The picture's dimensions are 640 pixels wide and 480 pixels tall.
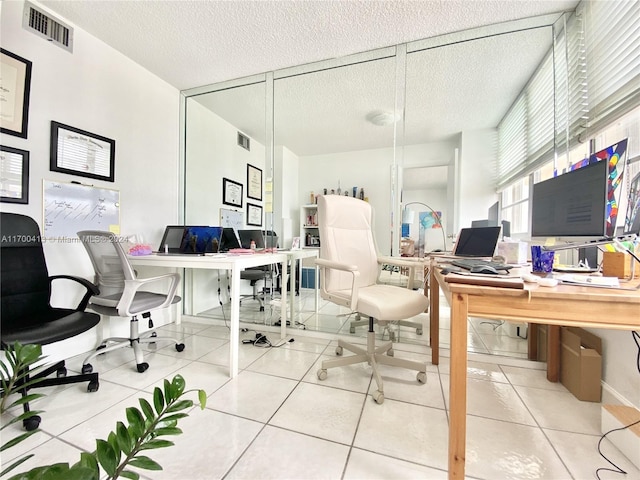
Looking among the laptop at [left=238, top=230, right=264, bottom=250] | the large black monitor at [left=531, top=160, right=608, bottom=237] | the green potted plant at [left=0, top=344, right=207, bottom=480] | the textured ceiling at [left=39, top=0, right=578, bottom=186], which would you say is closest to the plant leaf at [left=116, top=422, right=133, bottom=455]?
the green potted plant at [left=0, top=344, right=207, bottom=480]

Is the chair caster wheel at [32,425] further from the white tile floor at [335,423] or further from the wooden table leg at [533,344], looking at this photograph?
the wooden table leg at [533,344]

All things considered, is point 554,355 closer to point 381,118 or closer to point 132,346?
point 381,118

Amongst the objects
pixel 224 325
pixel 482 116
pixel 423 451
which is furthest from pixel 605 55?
pixel 224 325

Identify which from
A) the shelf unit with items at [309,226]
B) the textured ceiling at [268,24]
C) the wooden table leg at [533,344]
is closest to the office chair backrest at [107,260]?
the textured ceiling at [268,24]

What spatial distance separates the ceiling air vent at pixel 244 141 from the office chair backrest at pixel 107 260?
218 cm

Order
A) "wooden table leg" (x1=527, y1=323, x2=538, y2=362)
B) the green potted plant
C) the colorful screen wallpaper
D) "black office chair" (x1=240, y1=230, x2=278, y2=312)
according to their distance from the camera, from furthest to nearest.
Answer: "black office chair" (x1=240, y1=230, x2=278, y2=312), "wooden table leg" (x1=527, y1=323, x2=538, y2=362), the colorful screen wallpaper, the green potted plant

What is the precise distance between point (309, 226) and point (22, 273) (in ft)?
10.0

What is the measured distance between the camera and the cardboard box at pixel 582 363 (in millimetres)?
1483

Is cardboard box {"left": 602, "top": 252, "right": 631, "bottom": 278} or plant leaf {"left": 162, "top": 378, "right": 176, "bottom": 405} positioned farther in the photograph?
cardboard box {"left": 602, "top": 252, "right": 631, "bottom": 278}

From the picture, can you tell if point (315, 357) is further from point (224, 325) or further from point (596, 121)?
point (596, 121)

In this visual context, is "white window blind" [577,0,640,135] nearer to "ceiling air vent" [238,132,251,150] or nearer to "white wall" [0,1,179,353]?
"ceiling air vent" [238,132,251,150]

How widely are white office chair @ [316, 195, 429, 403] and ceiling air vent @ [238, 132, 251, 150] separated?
2117mm

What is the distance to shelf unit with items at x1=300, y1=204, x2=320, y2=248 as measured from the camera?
156 inches

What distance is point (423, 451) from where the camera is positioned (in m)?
1.17
